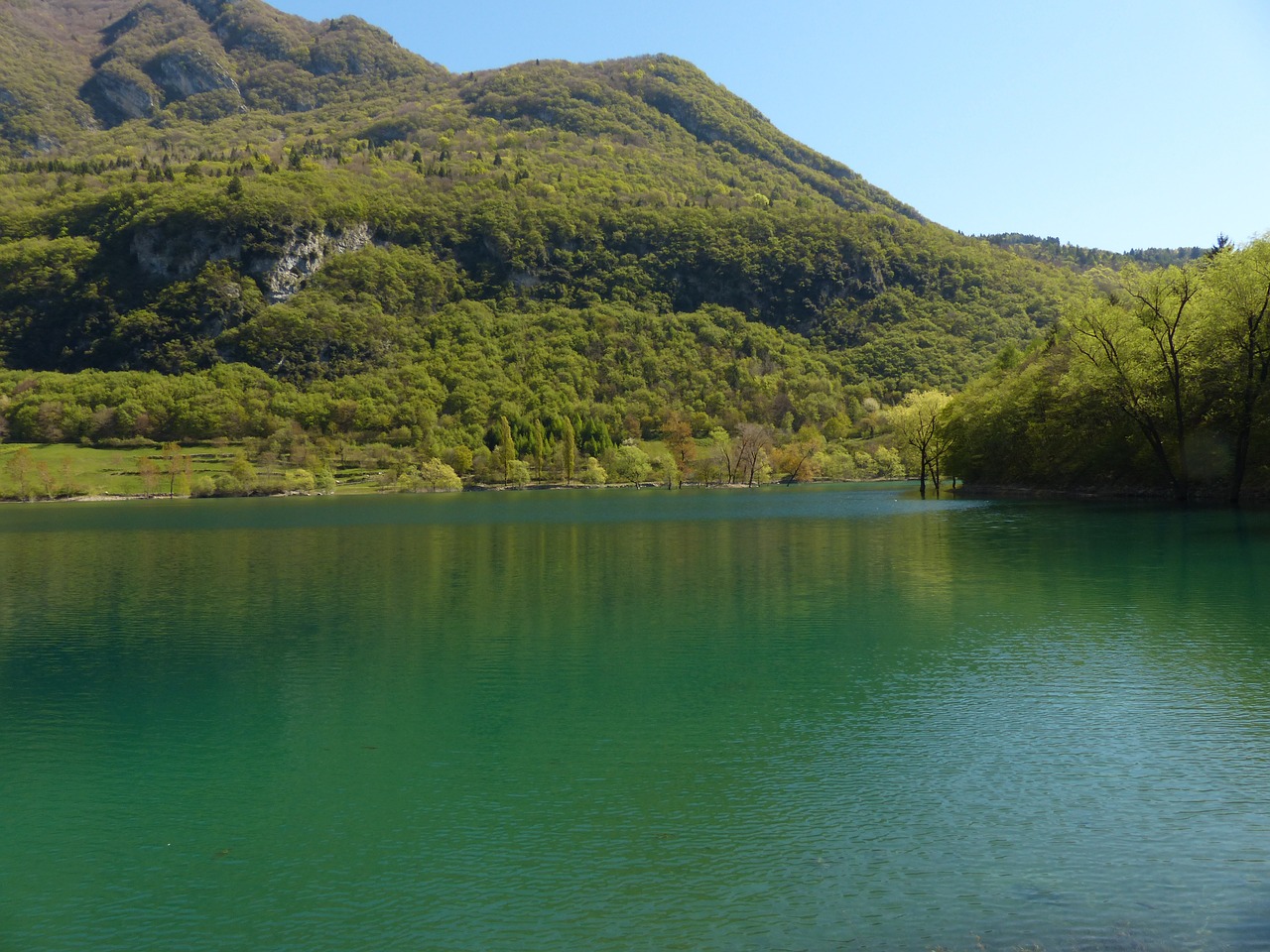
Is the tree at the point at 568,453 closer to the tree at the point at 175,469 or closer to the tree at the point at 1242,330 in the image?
the tree at the point at 175,469

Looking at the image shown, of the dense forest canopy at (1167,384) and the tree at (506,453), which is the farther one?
the tree at (506,453)

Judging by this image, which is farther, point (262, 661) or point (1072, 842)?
point (262, 661)

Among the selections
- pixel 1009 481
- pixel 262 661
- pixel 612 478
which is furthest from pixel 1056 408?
pixel 612 478

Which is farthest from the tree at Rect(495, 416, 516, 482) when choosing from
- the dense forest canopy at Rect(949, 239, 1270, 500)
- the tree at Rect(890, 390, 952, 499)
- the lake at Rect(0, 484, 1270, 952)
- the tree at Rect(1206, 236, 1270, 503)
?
the lake at Rect(0, 484, 1270, 952)

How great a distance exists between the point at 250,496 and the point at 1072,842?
174 meters

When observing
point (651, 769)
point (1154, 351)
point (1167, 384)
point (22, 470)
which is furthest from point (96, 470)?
point (651, 769)

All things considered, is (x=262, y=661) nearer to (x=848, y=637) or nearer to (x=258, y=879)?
(x=258, y=879)

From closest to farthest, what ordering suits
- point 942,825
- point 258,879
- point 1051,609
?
point 258,879 → point 942,825 → point 1051,609

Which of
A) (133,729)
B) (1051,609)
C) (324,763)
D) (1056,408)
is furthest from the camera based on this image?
(1056,408)

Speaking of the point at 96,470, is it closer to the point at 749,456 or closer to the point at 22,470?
the point at 22,470

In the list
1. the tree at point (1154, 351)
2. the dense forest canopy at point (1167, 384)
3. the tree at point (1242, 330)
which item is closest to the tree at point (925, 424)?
the dense forest canopy at point (1167, 384)

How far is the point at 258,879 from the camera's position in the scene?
10.4 metres

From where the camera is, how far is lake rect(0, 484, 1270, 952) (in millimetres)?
9391

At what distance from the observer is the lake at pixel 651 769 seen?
9.39 m
